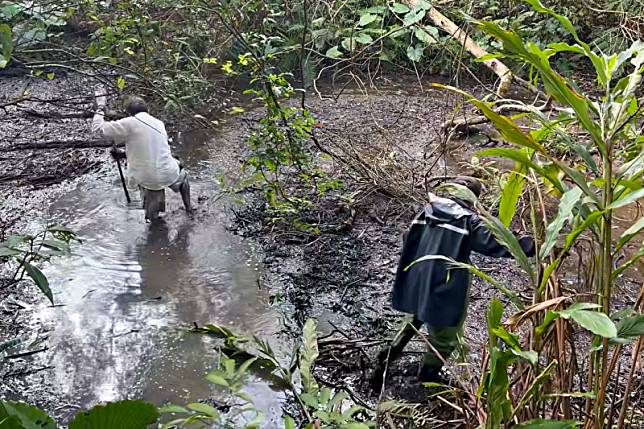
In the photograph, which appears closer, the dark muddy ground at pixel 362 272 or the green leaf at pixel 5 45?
the green leaf at pixel 5 45

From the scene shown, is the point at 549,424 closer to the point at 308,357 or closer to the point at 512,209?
the point at 512,209

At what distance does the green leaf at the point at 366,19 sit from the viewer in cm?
1043

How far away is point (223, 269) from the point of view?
5477 mm

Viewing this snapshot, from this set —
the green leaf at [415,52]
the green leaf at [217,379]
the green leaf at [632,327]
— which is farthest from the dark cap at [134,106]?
the green leaf at [415,52]

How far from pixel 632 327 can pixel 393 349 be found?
216cm

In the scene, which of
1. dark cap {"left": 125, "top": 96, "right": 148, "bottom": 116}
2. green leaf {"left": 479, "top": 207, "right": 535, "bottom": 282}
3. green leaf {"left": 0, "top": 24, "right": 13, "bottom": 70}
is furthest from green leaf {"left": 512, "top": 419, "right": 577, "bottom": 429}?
dark cap {"left": 125, "top": 96, "right": 148, "bottom": 116}

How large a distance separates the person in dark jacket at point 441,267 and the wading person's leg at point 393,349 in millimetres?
55

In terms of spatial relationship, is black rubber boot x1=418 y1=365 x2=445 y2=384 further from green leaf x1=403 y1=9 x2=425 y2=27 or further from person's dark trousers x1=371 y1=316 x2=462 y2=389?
green leaf x1=403 y1=9 x2=425 y2=27

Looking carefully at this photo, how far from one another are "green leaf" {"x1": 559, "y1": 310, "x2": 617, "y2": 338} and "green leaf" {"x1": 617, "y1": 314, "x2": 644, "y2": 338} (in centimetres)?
25

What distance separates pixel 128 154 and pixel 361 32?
17.7ft

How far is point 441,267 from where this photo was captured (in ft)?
12.3

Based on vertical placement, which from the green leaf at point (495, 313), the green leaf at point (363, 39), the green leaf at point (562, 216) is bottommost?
the green leaf at point (363, 39)

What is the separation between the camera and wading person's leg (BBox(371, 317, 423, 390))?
13.4 feet

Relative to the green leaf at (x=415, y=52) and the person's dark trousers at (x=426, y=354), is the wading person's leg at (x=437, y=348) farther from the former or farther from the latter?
the green leaf at (x=415, y=52)
